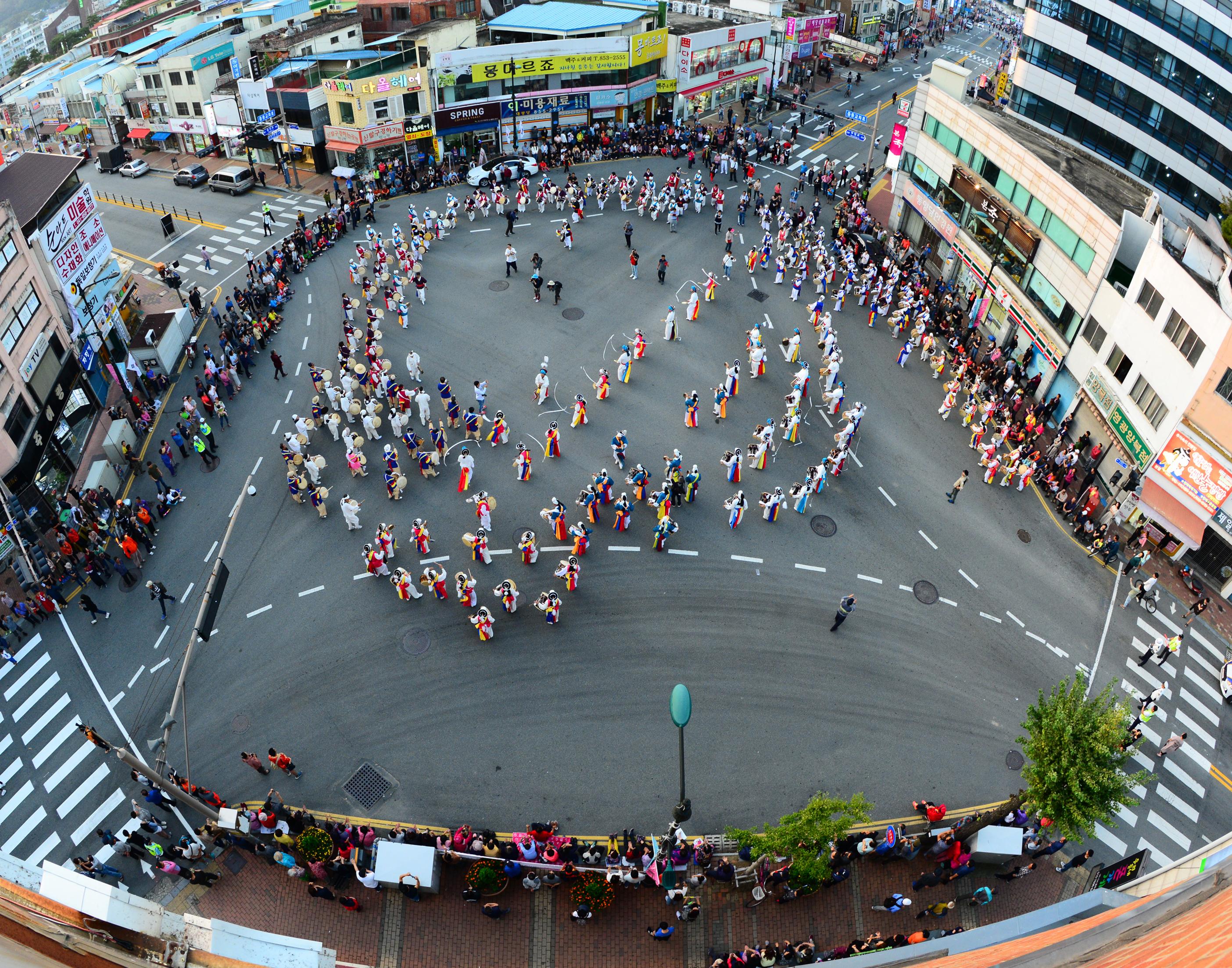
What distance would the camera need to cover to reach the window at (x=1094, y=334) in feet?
92.8

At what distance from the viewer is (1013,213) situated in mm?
33469

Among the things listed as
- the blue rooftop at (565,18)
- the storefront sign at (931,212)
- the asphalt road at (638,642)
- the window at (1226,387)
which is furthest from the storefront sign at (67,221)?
the window at (1226,387)

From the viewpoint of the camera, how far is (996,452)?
98.6 ft

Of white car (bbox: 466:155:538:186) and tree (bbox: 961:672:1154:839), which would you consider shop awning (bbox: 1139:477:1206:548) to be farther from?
white car (bbox: 466:155:538:186)

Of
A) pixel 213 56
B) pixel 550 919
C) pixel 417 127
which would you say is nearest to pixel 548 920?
pixel 550 919

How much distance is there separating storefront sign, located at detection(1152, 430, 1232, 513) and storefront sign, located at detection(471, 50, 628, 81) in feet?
143

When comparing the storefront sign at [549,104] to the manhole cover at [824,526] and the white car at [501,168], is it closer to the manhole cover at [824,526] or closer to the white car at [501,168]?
the white car at [501,168]

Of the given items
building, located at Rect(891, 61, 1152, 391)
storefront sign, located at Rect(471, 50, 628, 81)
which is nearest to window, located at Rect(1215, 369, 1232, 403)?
building, located at Rect(891, 61, 1152, 391)

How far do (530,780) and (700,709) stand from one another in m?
4.95

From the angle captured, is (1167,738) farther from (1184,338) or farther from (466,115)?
(466,115)

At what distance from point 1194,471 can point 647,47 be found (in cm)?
4550

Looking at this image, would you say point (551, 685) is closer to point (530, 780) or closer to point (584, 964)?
point (530, 780)

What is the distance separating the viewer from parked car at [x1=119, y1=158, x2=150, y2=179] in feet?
172

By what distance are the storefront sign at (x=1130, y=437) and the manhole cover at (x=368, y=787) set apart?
2562 cm
